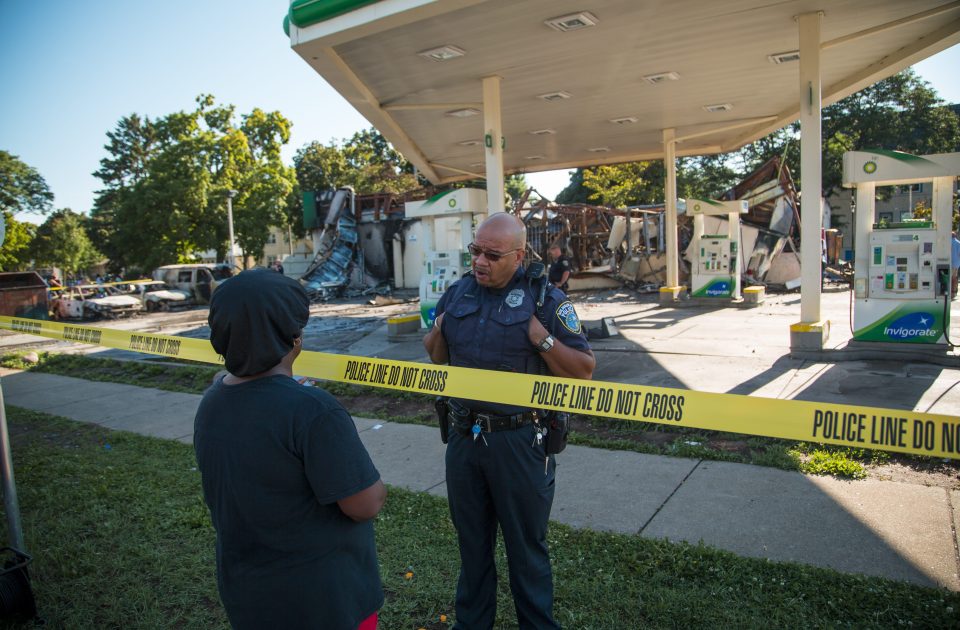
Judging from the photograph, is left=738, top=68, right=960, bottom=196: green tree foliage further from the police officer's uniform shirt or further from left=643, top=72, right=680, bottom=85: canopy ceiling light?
the police officer's uniform shirt

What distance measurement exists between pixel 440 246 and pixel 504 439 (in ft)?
33.1

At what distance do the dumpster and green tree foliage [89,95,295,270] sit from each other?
1522 cm

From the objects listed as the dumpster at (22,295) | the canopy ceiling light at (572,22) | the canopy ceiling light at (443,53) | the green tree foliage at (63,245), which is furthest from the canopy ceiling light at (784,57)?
the green tree foliage at (63,245)

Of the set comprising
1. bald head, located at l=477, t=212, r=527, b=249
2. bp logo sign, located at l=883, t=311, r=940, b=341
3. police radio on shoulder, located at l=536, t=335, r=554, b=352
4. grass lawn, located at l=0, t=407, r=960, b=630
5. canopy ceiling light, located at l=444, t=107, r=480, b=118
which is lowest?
grass lawn, located at l=0, t=407, r=960, b=630

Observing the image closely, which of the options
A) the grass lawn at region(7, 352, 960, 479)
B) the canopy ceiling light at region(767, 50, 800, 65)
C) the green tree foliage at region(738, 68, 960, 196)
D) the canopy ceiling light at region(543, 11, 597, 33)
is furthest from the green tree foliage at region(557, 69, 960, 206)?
the grass lawn at region(7, 352, 960, 479)

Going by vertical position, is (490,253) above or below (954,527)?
above

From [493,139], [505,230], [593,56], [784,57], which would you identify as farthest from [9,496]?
[784,57]

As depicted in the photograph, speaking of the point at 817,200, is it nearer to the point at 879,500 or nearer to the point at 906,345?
the point at 906,345

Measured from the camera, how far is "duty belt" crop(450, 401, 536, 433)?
268 centimetres

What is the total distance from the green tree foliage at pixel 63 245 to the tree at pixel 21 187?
3.03m

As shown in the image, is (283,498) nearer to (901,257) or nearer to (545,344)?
(545,344)

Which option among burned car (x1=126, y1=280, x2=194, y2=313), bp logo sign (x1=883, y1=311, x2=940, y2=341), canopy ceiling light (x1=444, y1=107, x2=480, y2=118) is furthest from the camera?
burned car (x1=126, y1=280, x2=194, y2=313)

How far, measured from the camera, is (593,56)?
30.7ft

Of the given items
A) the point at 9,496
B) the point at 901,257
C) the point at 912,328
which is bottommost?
the point at 9,496
